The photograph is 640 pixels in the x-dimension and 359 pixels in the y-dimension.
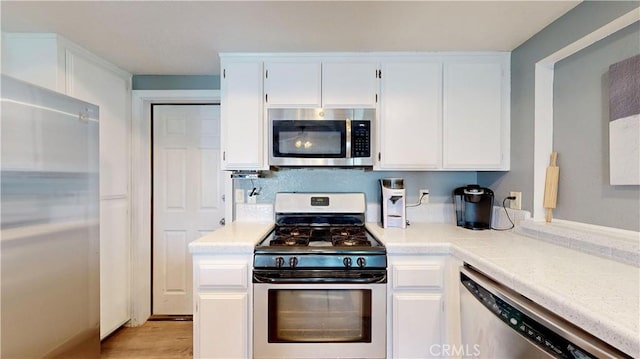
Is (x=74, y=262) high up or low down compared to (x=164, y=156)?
down

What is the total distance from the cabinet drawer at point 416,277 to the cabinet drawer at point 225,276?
87 cm

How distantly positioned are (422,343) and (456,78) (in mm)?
1771

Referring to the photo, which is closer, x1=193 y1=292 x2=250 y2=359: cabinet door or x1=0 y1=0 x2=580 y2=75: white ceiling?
x1=0 y1=0 x2=580 y2=75: white ceiling

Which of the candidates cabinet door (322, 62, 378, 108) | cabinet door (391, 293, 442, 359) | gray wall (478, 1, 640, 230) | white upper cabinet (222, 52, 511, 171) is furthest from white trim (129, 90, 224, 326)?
gray wall (478, 1, 640, 230)

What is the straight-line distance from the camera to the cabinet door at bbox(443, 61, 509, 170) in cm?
209

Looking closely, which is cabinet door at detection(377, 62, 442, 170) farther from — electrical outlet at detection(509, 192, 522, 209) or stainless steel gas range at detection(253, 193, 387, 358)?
stainless steel gas range at detection(253, 193, 387, 358)

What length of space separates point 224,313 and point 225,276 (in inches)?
8.2

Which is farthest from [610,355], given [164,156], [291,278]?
[164,156]

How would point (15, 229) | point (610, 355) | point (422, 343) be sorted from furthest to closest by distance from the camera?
point (422, 343) → point (15, 229) → point (610, 355)

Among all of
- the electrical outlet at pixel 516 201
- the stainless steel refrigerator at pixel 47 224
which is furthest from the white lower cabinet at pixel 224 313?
the electrical outlet at pixel 516 201

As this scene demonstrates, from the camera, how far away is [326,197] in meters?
Result: 2.32

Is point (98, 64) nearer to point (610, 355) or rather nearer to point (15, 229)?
point (15, 229)

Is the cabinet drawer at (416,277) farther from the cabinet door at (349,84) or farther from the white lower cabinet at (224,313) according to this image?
the cabinet door at (349,84)

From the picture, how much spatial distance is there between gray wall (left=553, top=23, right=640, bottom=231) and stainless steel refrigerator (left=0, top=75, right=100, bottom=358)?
8.90 feet
